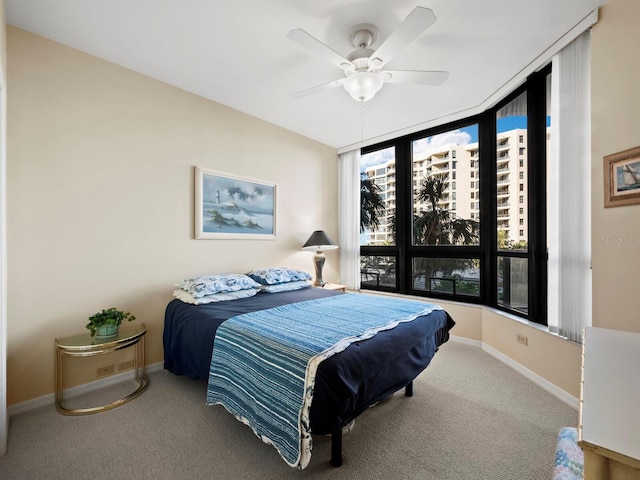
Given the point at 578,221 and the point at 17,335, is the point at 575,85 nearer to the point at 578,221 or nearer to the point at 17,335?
the point at 578,221

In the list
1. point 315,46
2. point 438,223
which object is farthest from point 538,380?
point 315,46

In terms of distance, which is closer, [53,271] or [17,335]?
[17,335]

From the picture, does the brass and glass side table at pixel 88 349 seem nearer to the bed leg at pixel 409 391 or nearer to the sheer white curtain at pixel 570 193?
the bed leg at pixel 409 391

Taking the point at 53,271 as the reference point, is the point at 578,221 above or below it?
above


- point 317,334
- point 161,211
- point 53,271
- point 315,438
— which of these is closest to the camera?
point 317,334

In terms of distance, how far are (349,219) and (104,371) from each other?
3.49 metres

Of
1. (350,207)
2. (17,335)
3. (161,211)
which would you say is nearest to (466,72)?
(350,207)

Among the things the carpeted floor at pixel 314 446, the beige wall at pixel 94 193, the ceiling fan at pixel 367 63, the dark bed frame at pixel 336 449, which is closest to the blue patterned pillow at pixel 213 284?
the beige wall at pixel 94 193

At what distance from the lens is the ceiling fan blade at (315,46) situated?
5.83 ft

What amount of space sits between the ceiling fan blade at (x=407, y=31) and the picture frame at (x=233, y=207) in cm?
202

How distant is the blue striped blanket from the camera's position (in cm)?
139

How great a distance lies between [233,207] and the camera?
3.41 metres

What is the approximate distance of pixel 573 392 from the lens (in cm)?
222

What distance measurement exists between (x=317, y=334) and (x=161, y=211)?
210cm
